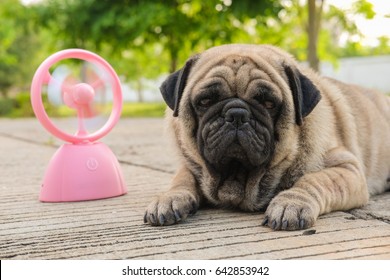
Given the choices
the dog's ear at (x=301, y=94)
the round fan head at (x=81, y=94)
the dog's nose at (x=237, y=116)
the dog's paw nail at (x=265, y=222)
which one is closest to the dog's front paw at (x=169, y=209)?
the dog's paw nail at (x=265, y=222)

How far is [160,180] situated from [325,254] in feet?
7.93

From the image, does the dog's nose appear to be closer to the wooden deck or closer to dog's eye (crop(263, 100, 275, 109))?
dog's eye (crop(263, 100, 275, 109))

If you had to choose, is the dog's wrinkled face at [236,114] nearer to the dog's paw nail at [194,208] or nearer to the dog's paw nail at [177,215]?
the dog's paw nail at [194,208]

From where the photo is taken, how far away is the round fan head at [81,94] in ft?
13.0

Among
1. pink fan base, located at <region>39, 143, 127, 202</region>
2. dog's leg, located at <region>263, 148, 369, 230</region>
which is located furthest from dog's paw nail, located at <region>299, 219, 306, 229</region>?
pink fan base, located at <region>39, 143, 127, 202</region>

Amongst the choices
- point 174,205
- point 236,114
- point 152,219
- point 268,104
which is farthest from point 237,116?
point 152,219

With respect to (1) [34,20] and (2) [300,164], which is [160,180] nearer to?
(2) [300,164]

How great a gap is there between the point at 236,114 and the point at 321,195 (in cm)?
66

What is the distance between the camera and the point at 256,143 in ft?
9.81

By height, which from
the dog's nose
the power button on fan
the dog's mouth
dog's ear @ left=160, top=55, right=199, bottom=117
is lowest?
the power button on fan

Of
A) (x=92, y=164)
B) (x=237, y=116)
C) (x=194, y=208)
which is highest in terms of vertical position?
(x=237, y=116)

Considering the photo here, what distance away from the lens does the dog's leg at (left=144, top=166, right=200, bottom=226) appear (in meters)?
2.99

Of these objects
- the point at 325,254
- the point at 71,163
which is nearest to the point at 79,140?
the point at 71,163

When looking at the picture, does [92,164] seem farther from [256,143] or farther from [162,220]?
[256,143]
